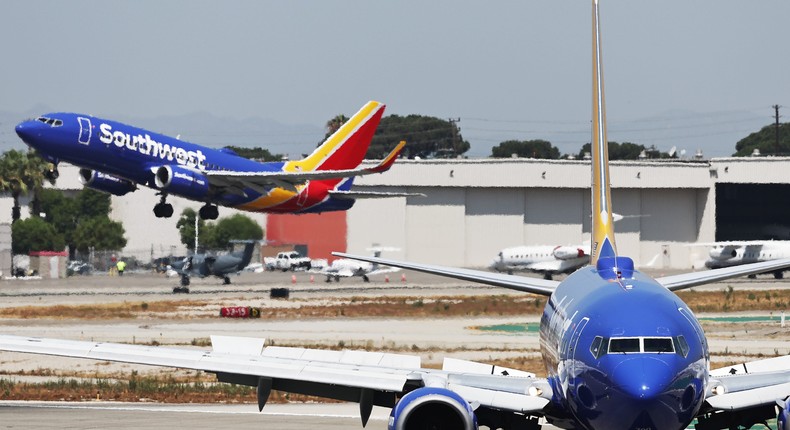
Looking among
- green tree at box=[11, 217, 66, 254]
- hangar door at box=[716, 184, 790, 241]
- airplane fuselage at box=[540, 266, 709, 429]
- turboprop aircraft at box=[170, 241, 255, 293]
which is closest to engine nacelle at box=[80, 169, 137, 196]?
turboprop aircraft at box=[170, 241, 255, 293]

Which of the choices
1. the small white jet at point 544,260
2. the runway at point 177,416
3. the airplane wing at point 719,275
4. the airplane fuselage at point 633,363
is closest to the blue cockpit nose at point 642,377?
the airplane fuselage at point 633,363

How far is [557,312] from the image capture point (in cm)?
1958

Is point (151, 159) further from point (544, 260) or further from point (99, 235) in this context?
point (99, 235)

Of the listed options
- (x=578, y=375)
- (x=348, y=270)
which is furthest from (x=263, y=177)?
(x=578, y=375)

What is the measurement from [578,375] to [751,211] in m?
131

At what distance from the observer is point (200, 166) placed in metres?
76.9

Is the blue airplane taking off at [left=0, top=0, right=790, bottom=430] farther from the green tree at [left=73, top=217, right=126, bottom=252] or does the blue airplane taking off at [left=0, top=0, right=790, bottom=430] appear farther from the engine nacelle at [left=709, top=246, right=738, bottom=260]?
the green tree at [left=73, top=217, right=126, bottom=252]

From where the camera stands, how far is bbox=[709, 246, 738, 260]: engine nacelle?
10981 cm

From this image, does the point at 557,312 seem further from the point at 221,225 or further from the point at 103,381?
the point at 221,225

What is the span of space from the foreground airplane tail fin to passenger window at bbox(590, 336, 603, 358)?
6905 cm

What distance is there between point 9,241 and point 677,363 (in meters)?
110

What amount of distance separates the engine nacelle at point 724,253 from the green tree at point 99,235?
60522 mm

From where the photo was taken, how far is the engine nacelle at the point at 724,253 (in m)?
110

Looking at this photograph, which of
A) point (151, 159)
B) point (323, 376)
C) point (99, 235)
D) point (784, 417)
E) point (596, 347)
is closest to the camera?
point (596, 347)
